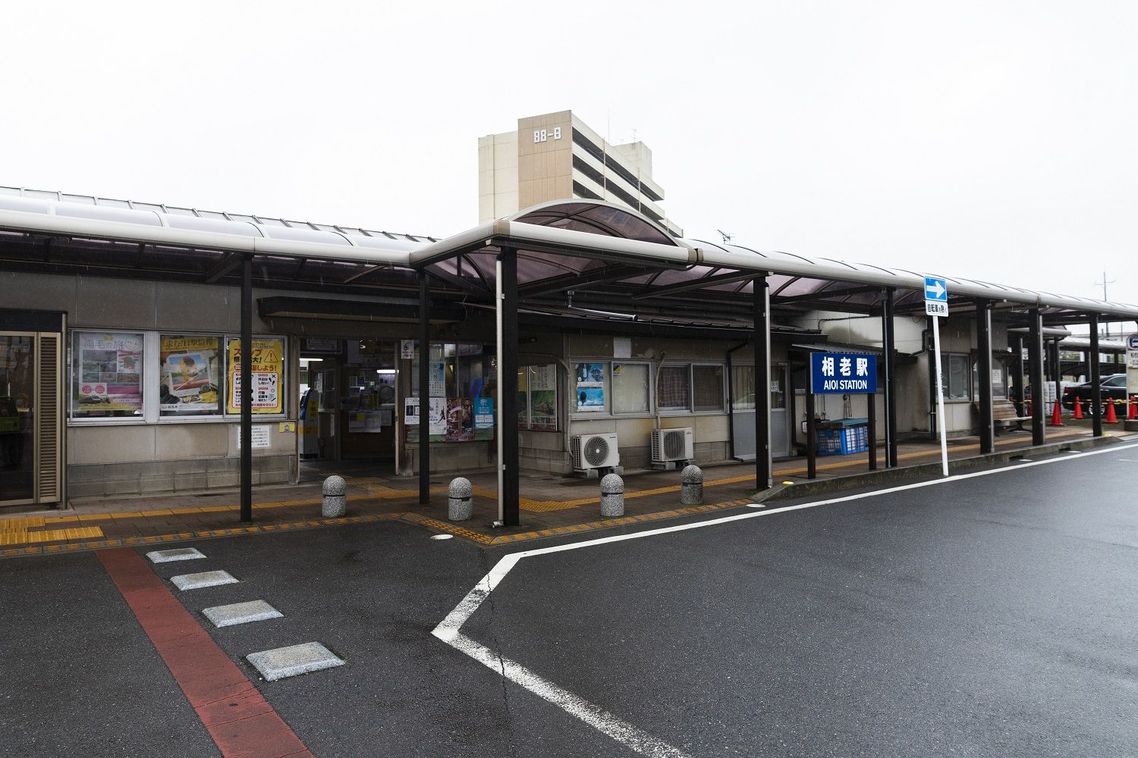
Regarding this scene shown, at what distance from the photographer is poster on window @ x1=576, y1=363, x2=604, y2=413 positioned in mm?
12992

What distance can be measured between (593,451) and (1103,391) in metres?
25.1

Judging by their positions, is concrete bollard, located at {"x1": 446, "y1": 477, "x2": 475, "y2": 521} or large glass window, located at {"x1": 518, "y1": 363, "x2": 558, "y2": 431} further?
large glass window, located at {"x1": 518, "y1": 363, "x2": 558, "y2": 431}

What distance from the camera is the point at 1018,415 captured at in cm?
2041

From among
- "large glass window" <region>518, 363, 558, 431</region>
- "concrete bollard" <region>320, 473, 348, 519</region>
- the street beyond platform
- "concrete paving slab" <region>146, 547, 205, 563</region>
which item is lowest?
"concrete paving slab" <region>146, 547, 205, 563</region>

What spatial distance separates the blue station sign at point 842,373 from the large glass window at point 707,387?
10.9 feet

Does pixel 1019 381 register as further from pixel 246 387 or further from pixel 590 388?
pixel 246 387

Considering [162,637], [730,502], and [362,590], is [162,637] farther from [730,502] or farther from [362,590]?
[730,502]

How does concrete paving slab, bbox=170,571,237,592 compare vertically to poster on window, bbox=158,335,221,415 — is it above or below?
below

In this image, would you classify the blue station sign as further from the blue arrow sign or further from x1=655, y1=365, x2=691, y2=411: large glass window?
x1=655, y1=365, x2=691, y2=411: large glass window

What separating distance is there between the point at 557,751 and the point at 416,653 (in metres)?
1.53

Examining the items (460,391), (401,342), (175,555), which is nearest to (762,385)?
(460,391)

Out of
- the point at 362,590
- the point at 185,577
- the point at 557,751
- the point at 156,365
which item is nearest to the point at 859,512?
the point at 362,590

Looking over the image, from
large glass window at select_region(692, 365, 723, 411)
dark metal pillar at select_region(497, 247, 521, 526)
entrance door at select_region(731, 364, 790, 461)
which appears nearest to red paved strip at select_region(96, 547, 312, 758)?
dark metal pillar at select_region(497, 247, 521, 526)

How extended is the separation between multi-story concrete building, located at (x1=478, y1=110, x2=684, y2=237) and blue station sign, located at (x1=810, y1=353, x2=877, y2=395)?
62.7 m
